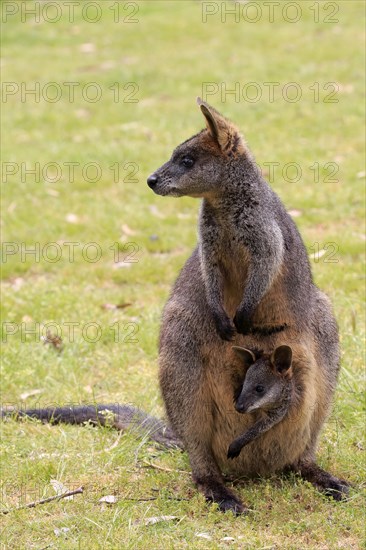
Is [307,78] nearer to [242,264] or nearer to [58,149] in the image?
[58,149]

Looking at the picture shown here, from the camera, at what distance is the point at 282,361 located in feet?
13.5

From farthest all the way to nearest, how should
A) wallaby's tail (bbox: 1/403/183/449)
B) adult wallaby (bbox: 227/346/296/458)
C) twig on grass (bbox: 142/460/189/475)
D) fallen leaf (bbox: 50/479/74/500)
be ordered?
wallaby's tail (bbox: 1/403/183/449), twig on grass (bbox: 142/460/189/475), fallen leaf (bbox: 50/479/74/500), adult wallaby (bbox: 227/346/296/458)

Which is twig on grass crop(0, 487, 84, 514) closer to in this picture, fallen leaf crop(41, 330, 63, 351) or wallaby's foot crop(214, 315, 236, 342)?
wallaby's foot crop(214, 315, 236, 342)

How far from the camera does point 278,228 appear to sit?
4.21 metres

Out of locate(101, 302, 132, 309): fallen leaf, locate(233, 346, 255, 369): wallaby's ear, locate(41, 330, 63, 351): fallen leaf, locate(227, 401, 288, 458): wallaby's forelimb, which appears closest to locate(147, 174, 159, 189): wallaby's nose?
locate(233, 346, 255, 369): wallaby's ear

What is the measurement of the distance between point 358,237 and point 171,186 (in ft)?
12.2

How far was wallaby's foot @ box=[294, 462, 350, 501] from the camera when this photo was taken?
4254 mm

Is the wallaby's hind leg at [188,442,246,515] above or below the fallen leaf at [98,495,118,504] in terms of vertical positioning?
above

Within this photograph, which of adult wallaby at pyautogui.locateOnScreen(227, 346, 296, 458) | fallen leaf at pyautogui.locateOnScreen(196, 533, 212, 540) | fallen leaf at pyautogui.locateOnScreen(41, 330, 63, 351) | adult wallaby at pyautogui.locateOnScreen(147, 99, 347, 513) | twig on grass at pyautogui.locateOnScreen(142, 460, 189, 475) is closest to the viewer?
fallen leaf at pyautogui.locateOnScreen(196, 533, 212, 540)

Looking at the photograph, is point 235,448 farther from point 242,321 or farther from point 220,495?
point 242,321

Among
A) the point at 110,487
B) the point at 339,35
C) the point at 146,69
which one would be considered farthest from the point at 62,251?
the point at 339,35

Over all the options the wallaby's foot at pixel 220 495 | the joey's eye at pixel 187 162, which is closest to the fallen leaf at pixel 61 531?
the wallaby's foot at pixel 220 495

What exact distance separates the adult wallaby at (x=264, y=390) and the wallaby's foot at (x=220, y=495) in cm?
17

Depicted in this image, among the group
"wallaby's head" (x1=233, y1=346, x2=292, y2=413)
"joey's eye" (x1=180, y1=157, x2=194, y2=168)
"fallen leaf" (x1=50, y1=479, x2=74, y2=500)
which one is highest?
"joey's eye" (x1=180, y1=157, x2=194, y2=168)
